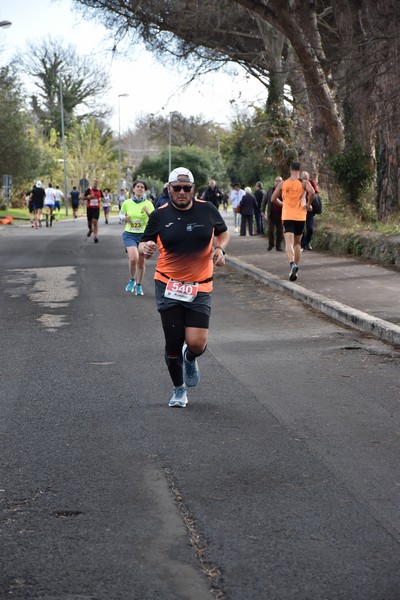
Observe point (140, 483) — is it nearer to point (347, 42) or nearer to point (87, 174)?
point (347, 42)

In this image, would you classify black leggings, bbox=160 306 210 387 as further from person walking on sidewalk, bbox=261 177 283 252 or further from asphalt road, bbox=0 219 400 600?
person walking on sidewalk, bbox=261 177 283 252

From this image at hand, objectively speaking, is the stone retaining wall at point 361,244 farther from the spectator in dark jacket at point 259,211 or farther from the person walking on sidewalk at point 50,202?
the person walking on sidewalk at point 50,202

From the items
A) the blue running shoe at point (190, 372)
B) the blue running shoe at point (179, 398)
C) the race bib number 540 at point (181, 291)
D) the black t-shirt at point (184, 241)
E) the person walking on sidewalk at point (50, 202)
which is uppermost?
the black t-shirt at point (184, 241)

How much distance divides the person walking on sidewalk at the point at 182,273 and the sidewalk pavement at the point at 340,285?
145 inches

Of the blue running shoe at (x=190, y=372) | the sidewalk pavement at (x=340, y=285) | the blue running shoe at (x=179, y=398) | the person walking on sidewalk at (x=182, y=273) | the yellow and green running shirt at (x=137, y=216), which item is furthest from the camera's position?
the yellow and green running shirt at (x=137, y=216)

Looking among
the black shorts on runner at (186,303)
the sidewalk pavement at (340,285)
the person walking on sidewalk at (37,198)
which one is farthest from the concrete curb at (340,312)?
the person walking on sidewalk at (37,198)

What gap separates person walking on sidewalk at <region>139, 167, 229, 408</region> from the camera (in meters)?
7.95

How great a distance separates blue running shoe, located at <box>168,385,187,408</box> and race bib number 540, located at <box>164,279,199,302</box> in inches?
25.4

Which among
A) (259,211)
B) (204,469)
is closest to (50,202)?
(259,211)

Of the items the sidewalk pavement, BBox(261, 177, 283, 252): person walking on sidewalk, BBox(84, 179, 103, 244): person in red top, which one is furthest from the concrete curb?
BBox(84, 179, 103, 244): person in red top

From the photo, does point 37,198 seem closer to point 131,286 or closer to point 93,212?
point 93,212

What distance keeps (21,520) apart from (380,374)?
4939 millimetres

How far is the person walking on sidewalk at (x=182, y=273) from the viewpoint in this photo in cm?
795

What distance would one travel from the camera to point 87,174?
96.1 meters
